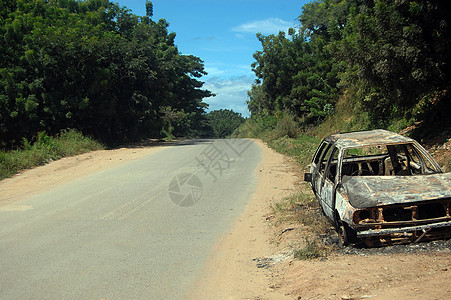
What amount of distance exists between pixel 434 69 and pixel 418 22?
1.46 metres

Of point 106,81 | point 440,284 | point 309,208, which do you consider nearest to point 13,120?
point 106,81

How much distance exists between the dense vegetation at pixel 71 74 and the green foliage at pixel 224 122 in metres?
60.8

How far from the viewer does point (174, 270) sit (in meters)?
5.32

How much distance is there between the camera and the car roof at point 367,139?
20.9 feet

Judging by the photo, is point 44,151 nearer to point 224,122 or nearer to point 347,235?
point 347,235

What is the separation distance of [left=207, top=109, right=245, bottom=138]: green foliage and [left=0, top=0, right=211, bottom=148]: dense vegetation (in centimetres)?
6082

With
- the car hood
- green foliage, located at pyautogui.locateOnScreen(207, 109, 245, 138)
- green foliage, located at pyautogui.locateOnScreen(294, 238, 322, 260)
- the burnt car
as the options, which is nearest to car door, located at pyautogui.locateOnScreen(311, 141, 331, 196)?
the burnt car

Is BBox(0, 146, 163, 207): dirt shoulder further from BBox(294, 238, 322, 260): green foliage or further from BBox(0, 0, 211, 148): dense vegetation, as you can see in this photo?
BBox(294, 238, 322, 260): green foliage

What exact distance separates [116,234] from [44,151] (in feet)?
38.5

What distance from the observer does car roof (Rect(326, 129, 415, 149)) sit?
6.36 meters

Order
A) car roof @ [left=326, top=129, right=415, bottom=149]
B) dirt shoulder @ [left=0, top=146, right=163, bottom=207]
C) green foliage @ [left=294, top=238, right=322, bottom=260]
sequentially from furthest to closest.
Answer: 1. dirt shoulder @ [left=0, top=146, right=163, bottom=207]
2. car roof @ [left=326, top=129, right=415, bottom=149]
3. green foliage @ [left=294, top=238, right=322, bottom=260]

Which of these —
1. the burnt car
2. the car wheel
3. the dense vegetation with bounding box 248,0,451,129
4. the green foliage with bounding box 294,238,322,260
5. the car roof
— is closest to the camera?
the burnt car

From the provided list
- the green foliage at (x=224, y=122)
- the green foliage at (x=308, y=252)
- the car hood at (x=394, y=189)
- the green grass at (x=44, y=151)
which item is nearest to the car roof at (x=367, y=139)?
the car hood at (x=394, y=189)

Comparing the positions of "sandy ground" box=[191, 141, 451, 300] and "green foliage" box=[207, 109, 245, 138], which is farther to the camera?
"green foliage" box=[207, 109, 245, 138]
